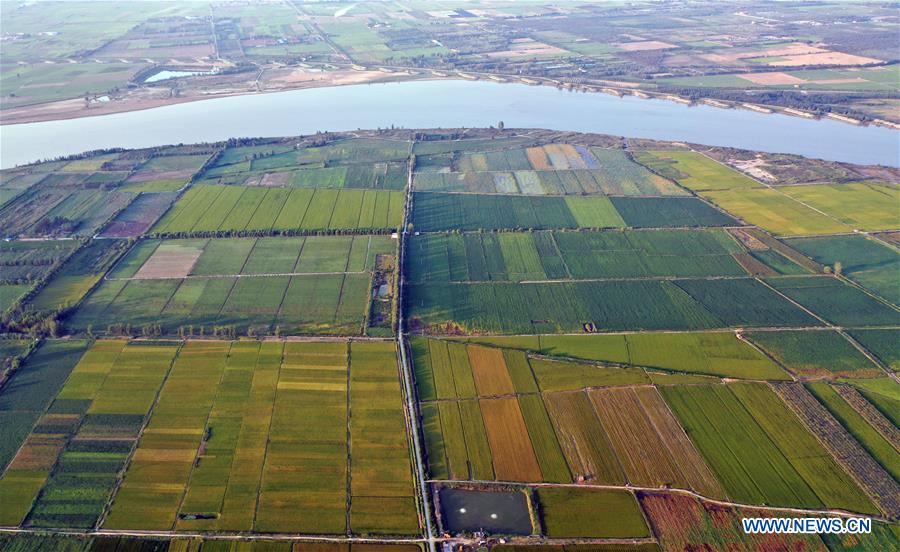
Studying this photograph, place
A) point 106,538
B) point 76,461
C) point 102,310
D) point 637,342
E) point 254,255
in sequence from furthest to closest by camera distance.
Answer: point 254,255 → point 102,310 → point 637,342 → point 76,461 → point 106,538

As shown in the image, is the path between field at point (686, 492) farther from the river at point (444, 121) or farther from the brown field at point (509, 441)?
the river at point (444, 121)

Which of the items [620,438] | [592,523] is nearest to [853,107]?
[620,438]

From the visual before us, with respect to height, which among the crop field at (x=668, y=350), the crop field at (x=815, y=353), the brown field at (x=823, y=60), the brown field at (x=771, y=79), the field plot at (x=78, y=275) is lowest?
the field plot at (x=78, y=275)

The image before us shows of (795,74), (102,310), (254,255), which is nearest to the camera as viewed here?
(102,310)

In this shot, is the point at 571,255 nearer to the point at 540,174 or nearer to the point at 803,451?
the point at 540,174

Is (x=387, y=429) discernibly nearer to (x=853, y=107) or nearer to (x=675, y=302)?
(x=675, y=302)

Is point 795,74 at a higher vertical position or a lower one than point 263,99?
higher

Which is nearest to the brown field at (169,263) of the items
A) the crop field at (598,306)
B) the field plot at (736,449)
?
the crop field at (598,306)

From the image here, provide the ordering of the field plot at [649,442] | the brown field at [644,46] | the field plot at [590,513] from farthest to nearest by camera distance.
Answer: the brown field at [644,46] < the field plot at [649,442] < the field plot at [590,513]
